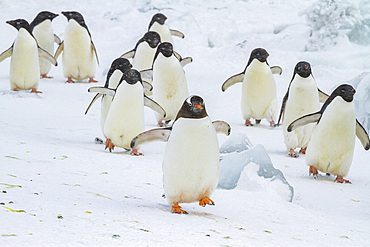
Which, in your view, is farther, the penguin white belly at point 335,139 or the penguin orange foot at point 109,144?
the penguin orange foot at point 109,144

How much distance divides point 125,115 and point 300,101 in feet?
5.07

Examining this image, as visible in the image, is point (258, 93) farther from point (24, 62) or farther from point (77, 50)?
point (77, 50)

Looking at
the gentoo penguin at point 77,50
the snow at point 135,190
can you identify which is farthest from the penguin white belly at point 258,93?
the gentoo penguin at point 77,50

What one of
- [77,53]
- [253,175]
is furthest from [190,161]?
[77,53]

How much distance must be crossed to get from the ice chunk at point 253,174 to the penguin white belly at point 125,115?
2.95 feet

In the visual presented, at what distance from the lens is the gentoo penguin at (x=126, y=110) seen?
4.37 m

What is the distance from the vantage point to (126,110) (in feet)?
14.6

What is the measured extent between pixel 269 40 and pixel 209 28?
4.19 ft

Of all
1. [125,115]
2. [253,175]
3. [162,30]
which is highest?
[162,30]

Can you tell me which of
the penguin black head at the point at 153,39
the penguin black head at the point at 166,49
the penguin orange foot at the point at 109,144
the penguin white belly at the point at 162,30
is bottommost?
the penguin orange foot at the point at 109,144

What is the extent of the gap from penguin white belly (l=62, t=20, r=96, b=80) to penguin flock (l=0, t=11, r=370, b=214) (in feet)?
0.04

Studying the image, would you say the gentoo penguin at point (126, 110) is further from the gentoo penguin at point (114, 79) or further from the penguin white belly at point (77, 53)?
the penguin white belly at point (77, 53)

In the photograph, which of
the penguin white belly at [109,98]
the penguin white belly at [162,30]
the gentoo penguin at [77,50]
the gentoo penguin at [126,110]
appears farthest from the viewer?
the penguin white belly at [162,30]

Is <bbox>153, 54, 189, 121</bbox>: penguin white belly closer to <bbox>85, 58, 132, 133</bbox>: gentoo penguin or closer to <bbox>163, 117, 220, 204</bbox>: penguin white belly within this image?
<bbox>85, 58, 132, 133</bbox>: gentoo penguin
